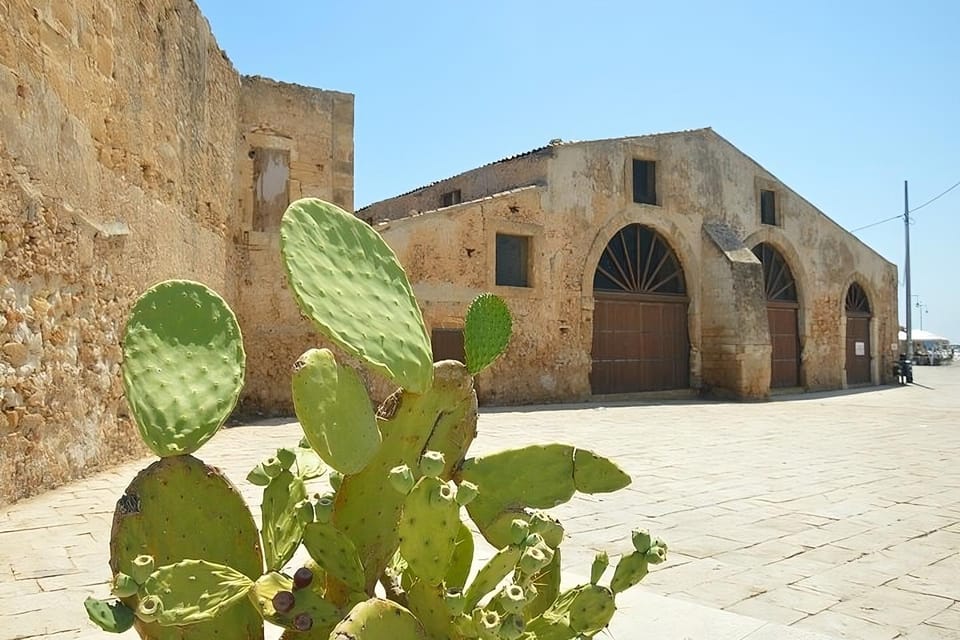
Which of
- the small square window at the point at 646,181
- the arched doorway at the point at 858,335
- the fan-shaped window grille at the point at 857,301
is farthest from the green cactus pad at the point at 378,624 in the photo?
the fan-shaped window grille at the point at 857,301

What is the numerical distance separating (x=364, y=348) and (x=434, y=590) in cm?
60

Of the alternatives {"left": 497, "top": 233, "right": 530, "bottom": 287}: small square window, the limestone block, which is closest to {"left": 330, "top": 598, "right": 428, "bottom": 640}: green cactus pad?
the limestone block

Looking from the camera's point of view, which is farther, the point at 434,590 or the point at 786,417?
the point at 786,417

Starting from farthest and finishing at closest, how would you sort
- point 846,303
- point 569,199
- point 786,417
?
point 846,303 → point 569,199 → point 786,417

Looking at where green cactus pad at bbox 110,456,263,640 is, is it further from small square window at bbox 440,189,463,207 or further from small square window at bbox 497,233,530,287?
small square window at bbox 440,189,463,207

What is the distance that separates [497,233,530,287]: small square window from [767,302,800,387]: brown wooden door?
24.4 feet

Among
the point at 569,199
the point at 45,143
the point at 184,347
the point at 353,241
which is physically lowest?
the point at 184,347

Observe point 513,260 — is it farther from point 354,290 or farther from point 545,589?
point 354,290

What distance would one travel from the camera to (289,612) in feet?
5.54

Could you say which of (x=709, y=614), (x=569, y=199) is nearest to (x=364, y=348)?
(x=709, y=614)

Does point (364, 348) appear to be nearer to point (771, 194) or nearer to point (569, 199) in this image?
point (569, 199)

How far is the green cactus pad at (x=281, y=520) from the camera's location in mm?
1906

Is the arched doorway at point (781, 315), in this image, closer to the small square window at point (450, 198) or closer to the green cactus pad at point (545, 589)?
the small square window at point (450, 198)

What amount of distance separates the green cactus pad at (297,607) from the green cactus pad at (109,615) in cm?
27
